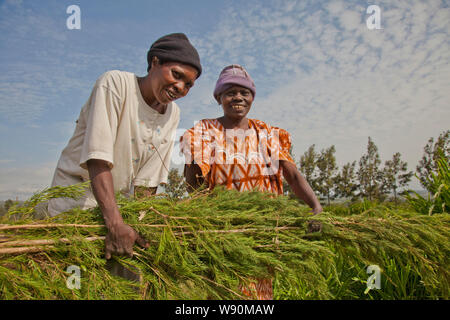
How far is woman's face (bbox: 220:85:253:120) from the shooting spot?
2568mm

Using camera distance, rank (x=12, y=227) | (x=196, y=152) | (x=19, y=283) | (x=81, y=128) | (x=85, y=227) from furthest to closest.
A: (x=196, y=152) → (x=81, y=128) → (x=85, y=227) → (x=12, y=227) → (x=19, y=283)

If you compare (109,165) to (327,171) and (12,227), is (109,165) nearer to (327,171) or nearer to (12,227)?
(12,227)

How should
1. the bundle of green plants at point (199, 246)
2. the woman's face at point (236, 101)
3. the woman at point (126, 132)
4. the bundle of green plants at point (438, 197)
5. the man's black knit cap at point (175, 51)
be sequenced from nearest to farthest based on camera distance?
the bundle of green plants at point (199, 246) < the woman at point (126, 132) < the man's black knit cap at point (175, 51) < the woman's face at point (236, 101) < the bundle of green plants at point (438, 197)

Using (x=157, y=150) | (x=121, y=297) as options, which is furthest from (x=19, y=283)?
(x=157, y=150)

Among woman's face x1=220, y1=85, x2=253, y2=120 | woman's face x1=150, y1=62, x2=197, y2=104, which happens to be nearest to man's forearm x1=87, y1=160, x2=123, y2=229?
woman's face x1=150, y1=62, x2=197, y2=104

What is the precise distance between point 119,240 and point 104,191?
0.89ft

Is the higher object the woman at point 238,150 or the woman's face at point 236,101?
the woman's face at point 236,101

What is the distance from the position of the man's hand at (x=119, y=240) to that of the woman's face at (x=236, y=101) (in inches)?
58.6

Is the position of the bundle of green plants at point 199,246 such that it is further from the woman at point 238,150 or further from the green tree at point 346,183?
the green tree at point 346,183

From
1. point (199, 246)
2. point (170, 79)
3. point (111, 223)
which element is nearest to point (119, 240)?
point (111, 223)

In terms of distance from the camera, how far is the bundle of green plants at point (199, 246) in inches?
53.6

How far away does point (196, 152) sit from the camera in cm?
247

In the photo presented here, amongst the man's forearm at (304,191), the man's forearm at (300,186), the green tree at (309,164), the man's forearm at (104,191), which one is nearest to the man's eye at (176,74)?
the man's forearm at (104,191)
